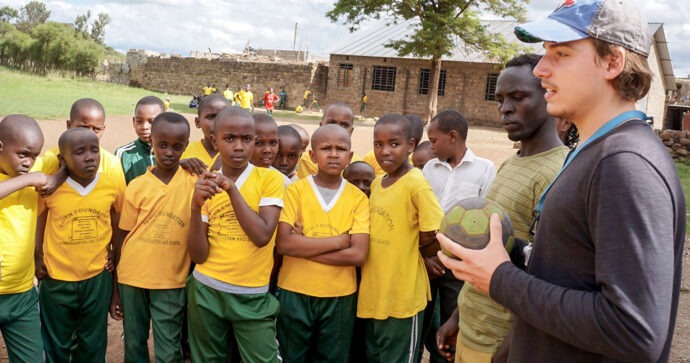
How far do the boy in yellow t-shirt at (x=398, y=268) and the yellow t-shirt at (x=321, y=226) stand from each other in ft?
0.33

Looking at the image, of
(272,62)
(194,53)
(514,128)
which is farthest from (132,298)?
(194,53)

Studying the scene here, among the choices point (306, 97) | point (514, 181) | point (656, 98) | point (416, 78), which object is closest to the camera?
point (514, 181)

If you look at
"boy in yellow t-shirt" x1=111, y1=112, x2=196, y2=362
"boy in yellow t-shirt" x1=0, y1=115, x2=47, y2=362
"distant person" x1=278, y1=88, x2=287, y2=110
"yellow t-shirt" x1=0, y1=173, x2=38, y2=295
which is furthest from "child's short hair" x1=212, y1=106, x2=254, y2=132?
"distant person" x1=278, y1=88, x2=287, y2=110

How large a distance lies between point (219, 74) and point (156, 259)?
31738 millimetres

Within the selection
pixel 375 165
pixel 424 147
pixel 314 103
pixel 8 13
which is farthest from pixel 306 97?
pixel 8 13

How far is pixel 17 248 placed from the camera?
2865 millimetres

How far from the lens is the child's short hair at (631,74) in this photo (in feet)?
4.29

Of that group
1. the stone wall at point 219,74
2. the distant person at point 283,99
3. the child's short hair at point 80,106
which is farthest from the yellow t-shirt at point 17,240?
the distant person at point 283,99

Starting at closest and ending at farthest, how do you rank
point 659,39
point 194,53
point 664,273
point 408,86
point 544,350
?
point 664,273
point 544,350
point 659,39
point 408,86
point 194,53

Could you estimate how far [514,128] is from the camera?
245 centimetres

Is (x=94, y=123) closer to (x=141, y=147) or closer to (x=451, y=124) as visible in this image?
(x=141, y=147)

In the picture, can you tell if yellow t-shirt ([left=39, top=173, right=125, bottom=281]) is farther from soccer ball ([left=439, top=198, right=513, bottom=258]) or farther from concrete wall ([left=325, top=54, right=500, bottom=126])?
concrete wall ([left=325, top=54, right=500, bottom=126])

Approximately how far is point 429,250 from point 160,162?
1.72m

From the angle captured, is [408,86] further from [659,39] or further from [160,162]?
[160,162]
